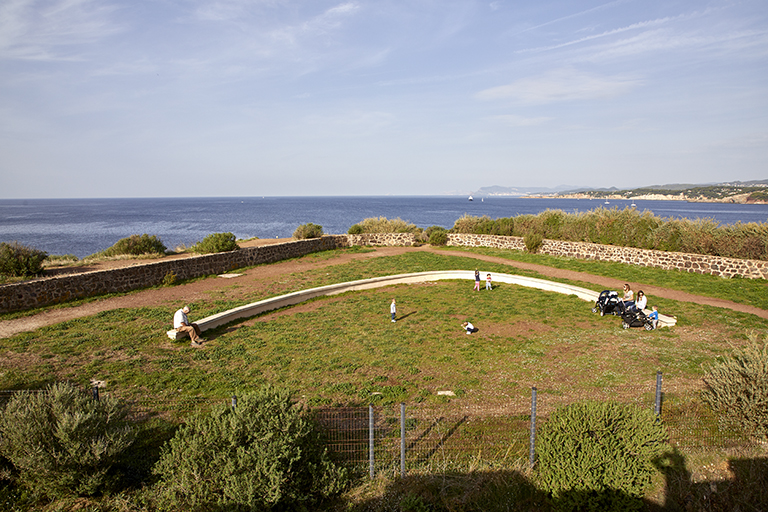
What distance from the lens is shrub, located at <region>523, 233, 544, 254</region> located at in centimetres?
2856

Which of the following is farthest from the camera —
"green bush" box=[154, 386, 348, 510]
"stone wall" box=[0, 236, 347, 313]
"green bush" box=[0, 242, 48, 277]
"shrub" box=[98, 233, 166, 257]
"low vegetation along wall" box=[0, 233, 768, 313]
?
"shrub" box=[98, 233, 166, 257]

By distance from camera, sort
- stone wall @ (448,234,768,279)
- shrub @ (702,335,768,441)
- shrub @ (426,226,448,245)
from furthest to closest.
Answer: shrub @ (426,226,448,245)
stone wall @ (448,234,768,279)
shrub @ (702,335,768,441)

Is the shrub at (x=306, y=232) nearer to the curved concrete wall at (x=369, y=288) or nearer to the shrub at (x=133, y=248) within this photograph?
the shrub at (x=133, y=248)

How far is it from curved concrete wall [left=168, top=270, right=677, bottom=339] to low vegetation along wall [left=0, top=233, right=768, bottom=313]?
20.3 feet

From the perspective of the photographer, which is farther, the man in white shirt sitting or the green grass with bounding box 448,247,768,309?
the green grass with bounding box 448,247,768,309

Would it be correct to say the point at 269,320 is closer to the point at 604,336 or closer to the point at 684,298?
the point at 604,336

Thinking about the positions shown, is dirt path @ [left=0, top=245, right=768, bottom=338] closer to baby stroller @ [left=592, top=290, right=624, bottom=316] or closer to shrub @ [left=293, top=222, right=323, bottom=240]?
baby stroller @ [left=592, top=290, right=624, bottom=316]

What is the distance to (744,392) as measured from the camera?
22.4 feet

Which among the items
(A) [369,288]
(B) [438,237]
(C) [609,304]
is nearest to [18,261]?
(A) [369,288]

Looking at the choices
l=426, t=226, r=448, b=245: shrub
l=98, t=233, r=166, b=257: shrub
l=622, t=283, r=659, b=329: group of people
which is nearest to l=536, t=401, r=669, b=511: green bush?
l=622, t=283, r=659, b=329: group of people

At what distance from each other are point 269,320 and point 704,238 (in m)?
22.6

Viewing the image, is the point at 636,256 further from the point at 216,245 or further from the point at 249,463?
the point at 249,463

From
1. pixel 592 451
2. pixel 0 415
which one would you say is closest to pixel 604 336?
pixel 592 451

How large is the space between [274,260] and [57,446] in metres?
19.6
